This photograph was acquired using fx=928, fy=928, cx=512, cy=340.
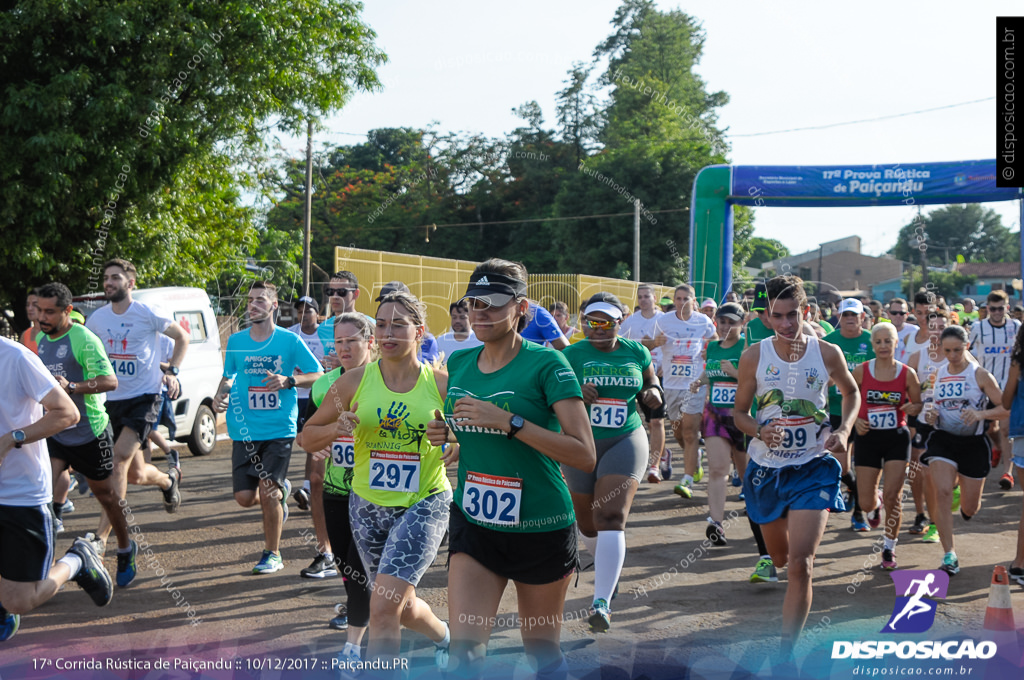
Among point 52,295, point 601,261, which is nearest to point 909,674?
point 52,295

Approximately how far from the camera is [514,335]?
371 centimetres

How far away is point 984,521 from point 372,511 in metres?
7.28

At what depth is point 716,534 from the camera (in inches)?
309

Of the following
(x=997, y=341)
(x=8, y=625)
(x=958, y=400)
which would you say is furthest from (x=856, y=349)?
(x=8, y=625)

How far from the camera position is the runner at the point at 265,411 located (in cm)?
679

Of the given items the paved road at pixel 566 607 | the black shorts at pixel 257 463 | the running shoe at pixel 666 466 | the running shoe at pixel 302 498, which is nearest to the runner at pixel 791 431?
the paved road at pixel 566 607

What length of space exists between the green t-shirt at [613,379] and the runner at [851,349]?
310 centimetres

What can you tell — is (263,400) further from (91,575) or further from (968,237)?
(968,237)

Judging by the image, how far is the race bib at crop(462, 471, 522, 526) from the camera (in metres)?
3.58

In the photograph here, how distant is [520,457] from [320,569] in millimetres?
3630

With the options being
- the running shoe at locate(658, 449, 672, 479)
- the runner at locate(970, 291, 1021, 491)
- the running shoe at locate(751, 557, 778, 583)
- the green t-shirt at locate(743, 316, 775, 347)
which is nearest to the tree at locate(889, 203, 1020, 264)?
the runner at locate(970, 291, 1021, 491)

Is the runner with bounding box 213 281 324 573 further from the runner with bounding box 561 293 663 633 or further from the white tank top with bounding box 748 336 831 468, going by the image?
the white tank top with bounding box 748 336 831 468

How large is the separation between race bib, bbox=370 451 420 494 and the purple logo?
3.13 metres

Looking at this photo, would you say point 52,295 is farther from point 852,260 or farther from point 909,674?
point 852,260
